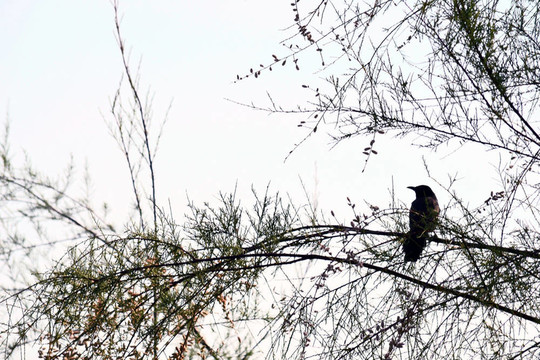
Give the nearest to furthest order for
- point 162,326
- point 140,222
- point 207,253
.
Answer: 1. point 162,326
2. point 207,253
3. point 140,222

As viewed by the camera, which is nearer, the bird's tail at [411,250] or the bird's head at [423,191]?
the bird's tail at [411,250]

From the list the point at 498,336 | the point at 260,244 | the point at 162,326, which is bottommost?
the point at 498,336

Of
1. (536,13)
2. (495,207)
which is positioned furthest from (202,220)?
(536,13)

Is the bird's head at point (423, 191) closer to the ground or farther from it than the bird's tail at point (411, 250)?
farther from it

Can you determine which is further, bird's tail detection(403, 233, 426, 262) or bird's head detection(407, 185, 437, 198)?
bird's head detection(407, 185, 437, 198)

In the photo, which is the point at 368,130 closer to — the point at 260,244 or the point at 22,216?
the point at 260,244

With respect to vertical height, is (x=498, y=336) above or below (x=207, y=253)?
below

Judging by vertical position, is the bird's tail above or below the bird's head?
below

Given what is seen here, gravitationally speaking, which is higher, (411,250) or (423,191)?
(423,191)

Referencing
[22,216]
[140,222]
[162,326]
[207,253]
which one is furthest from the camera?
[22,216]

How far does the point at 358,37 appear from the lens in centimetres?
307

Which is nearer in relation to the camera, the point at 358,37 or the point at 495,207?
the point at 358,37

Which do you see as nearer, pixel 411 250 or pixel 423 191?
pixel 411 250

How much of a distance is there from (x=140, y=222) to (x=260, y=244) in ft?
2.73
